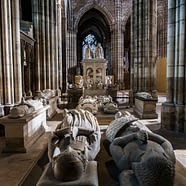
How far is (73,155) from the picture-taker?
2166mm

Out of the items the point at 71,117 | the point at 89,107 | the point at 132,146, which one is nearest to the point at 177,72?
the point at 89,107

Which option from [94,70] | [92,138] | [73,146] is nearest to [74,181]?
[73,146]

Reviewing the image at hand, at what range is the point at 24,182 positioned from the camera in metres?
2.87

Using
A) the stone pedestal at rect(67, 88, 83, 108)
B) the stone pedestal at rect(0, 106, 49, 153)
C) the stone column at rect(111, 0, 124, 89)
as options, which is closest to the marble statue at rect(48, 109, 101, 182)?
the stone pedestal at rect(0, 106, 49, 153)

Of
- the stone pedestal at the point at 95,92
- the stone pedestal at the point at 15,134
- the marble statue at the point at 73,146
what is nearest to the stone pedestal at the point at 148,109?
the stone pedestal at the point at 15,134

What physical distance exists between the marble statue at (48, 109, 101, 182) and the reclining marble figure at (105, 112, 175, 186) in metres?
0.33

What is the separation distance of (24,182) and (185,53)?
17.5 ft

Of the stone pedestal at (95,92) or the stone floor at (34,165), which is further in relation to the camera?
the stone pedestal at (95,92)

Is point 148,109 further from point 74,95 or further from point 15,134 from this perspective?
point 74,95

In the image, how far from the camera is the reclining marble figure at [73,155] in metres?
2.12

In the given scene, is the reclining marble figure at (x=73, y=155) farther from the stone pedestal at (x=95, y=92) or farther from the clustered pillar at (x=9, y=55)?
the stone pedestal at (x=95, y=92)

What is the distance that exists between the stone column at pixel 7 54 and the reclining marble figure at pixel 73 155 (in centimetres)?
330

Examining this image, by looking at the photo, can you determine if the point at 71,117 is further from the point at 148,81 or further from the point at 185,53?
the point at 148,81

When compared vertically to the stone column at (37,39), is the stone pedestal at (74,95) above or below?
below
